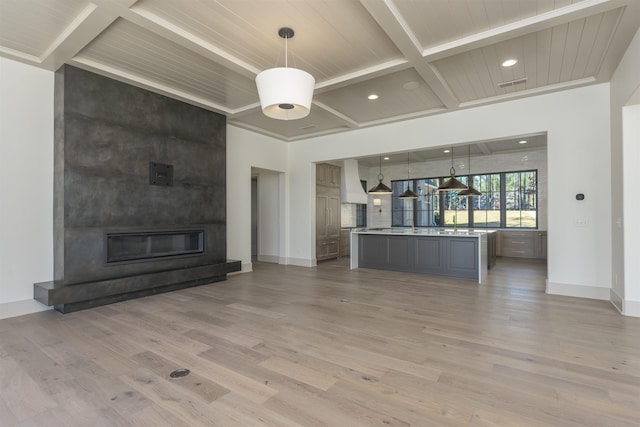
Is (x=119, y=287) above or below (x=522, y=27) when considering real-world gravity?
below

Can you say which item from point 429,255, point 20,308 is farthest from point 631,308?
point 20,308

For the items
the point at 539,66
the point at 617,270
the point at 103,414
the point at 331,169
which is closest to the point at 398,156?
the point at 331,169

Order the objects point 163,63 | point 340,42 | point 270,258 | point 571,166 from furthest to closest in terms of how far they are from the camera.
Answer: point 270,258 → point 571,166 → point 163,63 → point 340,42

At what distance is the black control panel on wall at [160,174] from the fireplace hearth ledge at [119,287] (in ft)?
4.55

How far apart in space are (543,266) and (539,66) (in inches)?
208

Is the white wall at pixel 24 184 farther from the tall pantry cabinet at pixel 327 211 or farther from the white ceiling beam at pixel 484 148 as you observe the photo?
the white ceiling beam at pixel 484 148

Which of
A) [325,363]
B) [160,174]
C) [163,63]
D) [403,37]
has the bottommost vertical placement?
[325,363]

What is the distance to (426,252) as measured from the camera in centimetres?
650

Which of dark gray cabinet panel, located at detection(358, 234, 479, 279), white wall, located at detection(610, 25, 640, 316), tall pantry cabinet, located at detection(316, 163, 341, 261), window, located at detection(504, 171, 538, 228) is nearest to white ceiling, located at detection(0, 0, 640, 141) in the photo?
white wall, located at detection(610, 25, 640, 316)

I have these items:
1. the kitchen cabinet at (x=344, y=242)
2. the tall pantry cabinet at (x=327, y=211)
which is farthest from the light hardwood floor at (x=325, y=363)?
the kitchen cabinet at (x=344, y=242)

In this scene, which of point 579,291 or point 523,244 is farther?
point 523,244

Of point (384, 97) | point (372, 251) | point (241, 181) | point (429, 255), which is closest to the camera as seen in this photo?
point (384, 97)

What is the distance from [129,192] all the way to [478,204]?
359 inches

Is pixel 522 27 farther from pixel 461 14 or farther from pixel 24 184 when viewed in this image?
pixel 24 184
